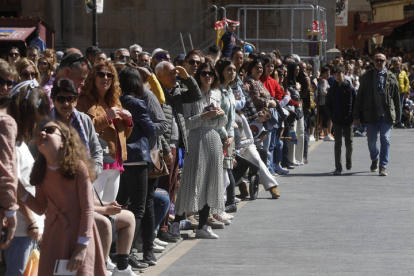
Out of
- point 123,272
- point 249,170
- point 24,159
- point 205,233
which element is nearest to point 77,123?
point 24,159

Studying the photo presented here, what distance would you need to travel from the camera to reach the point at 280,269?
8000 mm

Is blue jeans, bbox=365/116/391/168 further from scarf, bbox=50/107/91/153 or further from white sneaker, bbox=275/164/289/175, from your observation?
scarf, bbox=50/107/91/153

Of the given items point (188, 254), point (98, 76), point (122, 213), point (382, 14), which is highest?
point (382, 14)

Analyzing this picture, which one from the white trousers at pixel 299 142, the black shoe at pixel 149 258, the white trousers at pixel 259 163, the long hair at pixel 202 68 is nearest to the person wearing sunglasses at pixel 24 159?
the black shoe at pixel 149 258

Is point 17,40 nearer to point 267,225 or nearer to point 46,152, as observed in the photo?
point 267,225

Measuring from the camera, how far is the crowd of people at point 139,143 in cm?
543

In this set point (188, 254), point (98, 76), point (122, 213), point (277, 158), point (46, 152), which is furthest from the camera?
point (277, 158)

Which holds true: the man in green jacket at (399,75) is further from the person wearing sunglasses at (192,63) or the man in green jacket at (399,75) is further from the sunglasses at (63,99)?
the sunglasses at (63,99)

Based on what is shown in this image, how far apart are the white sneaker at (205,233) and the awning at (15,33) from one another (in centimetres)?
962

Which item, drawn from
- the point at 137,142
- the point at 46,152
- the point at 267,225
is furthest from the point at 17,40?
the point at 46,152

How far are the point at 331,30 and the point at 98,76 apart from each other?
1997cm

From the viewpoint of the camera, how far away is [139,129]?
26.6 ft

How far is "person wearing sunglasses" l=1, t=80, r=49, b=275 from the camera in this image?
18.4 ft

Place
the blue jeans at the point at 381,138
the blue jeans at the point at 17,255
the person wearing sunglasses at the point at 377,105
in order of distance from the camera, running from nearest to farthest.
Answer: the blue jeans at the point at 17,255 < the blue jeans at the point at 381,138 < the person wearing sunglasses at the point at 377,105
